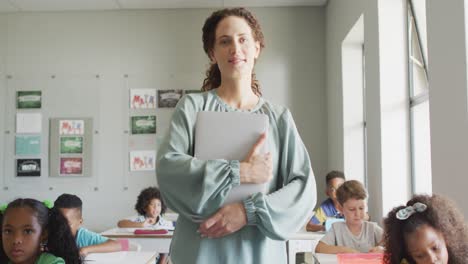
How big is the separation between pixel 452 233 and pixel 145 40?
14.7ft

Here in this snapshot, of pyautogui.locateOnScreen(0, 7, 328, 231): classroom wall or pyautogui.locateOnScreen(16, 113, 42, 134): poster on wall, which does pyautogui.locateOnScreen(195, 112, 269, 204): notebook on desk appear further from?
pyautogui.locateOnScreen(16, 113, 42, 134): poster on wall

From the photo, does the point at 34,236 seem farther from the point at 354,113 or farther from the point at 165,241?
the point at 354,113

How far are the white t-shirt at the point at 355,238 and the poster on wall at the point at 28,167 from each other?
143 inches

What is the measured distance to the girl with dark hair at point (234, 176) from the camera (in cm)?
91

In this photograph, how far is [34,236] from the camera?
1652 millimetres

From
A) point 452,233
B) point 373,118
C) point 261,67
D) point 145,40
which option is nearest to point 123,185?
point 145,40

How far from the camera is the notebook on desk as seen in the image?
0.97 m

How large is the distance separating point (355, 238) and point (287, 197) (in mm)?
2104

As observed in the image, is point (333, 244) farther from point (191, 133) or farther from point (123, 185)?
point (123, 185)

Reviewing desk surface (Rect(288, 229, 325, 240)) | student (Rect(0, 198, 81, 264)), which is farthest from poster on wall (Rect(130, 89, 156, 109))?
student (Rect(0, 198, 81, 264))

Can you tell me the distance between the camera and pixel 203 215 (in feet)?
3.01

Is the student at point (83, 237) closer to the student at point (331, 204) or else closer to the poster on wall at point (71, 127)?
the student at point (331, 204)

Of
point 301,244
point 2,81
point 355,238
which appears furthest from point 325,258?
point 2,81

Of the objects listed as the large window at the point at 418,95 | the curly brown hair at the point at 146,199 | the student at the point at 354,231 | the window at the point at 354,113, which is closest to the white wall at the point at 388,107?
the large window at the point at 418,95
